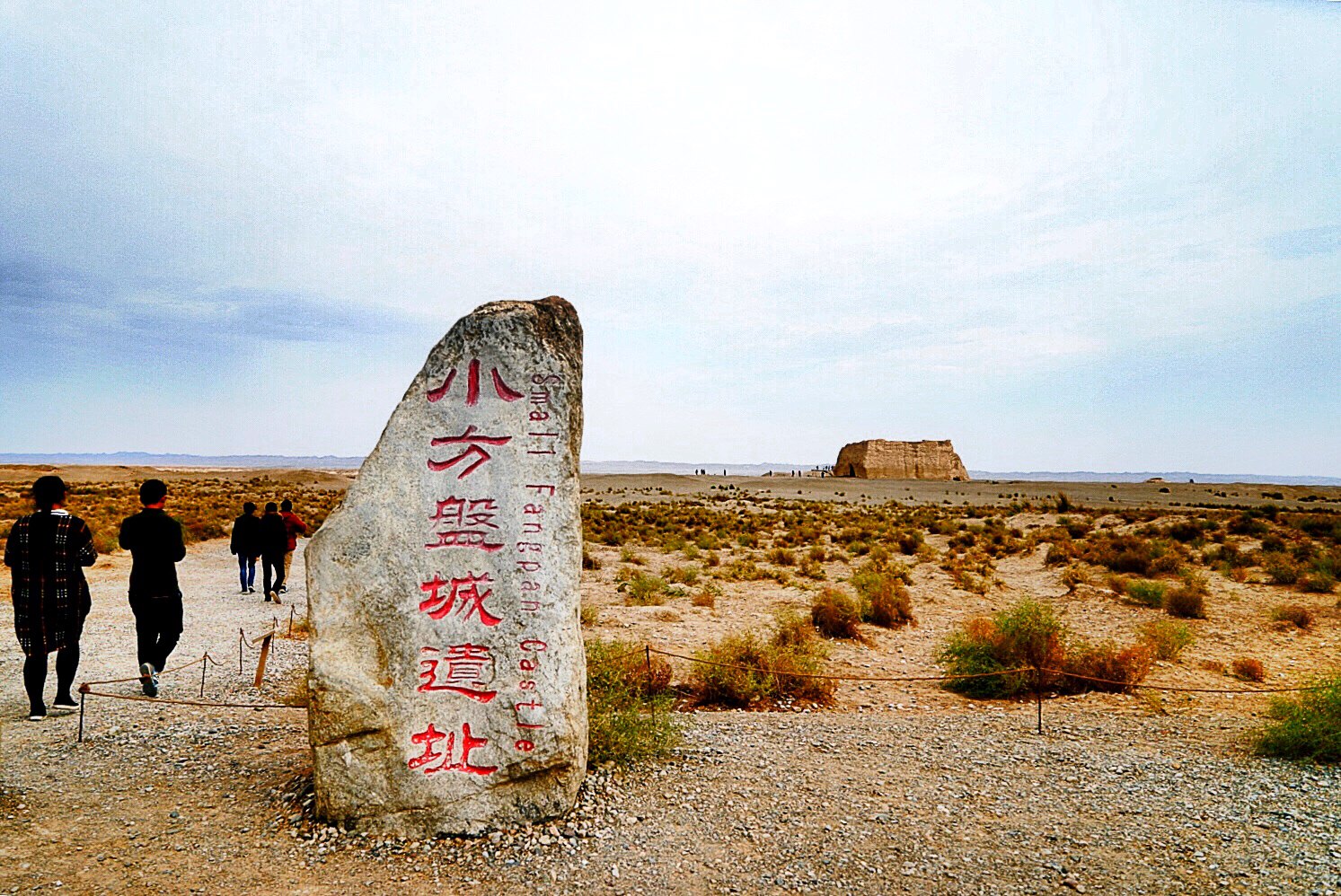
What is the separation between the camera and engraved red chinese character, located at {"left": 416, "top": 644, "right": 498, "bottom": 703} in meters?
5.15

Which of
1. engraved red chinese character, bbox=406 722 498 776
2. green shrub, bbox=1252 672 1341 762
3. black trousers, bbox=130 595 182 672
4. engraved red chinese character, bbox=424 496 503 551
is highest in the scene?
engraved red chinese character, bbox=424 496 503 551

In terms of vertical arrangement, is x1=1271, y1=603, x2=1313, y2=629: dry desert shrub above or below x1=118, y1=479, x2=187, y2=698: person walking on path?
below

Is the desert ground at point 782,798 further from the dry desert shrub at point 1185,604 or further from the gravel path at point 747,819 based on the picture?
the dry desert shrub at point 1185,604

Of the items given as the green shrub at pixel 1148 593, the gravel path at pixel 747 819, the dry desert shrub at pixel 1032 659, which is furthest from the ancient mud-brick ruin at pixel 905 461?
the gravel path at pixel 747 819

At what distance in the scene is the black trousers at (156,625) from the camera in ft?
24.1

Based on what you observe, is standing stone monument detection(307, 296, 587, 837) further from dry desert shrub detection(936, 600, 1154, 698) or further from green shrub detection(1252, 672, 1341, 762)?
dry desert shrub detection(936, 600, 1154, 698)

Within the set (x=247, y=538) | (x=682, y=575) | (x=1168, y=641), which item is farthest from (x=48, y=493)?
(x=682, y=575)

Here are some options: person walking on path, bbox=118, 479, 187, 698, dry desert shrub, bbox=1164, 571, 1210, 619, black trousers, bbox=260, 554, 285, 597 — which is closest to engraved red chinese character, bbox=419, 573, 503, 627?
person walking on path, bbox=118, 479, 187, 698

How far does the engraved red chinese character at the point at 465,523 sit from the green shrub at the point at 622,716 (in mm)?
1734

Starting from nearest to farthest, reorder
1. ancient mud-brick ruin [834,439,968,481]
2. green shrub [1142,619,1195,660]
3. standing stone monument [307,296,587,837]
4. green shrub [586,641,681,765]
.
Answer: standing stone monument [307,296,587,837] → green shrub [586,641,681,765] → green shrub [1142,619,1195,660] → ancient mud-brick ruin [834,439,968,481]

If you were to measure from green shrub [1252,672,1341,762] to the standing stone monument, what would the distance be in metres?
5.72

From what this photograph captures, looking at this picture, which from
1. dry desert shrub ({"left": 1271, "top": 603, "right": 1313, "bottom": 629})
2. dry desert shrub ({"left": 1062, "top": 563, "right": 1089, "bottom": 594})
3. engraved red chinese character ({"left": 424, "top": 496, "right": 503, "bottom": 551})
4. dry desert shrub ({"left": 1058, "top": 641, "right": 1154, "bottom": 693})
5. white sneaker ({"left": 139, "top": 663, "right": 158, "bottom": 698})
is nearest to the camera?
engraved red chinese character ({"left": 424, "top": 496, "right": 503, "bottom": 551})

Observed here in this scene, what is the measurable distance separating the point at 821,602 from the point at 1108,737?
559 centimetres

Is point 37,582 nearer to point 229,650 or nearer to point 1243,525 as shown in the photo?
point 229,650
